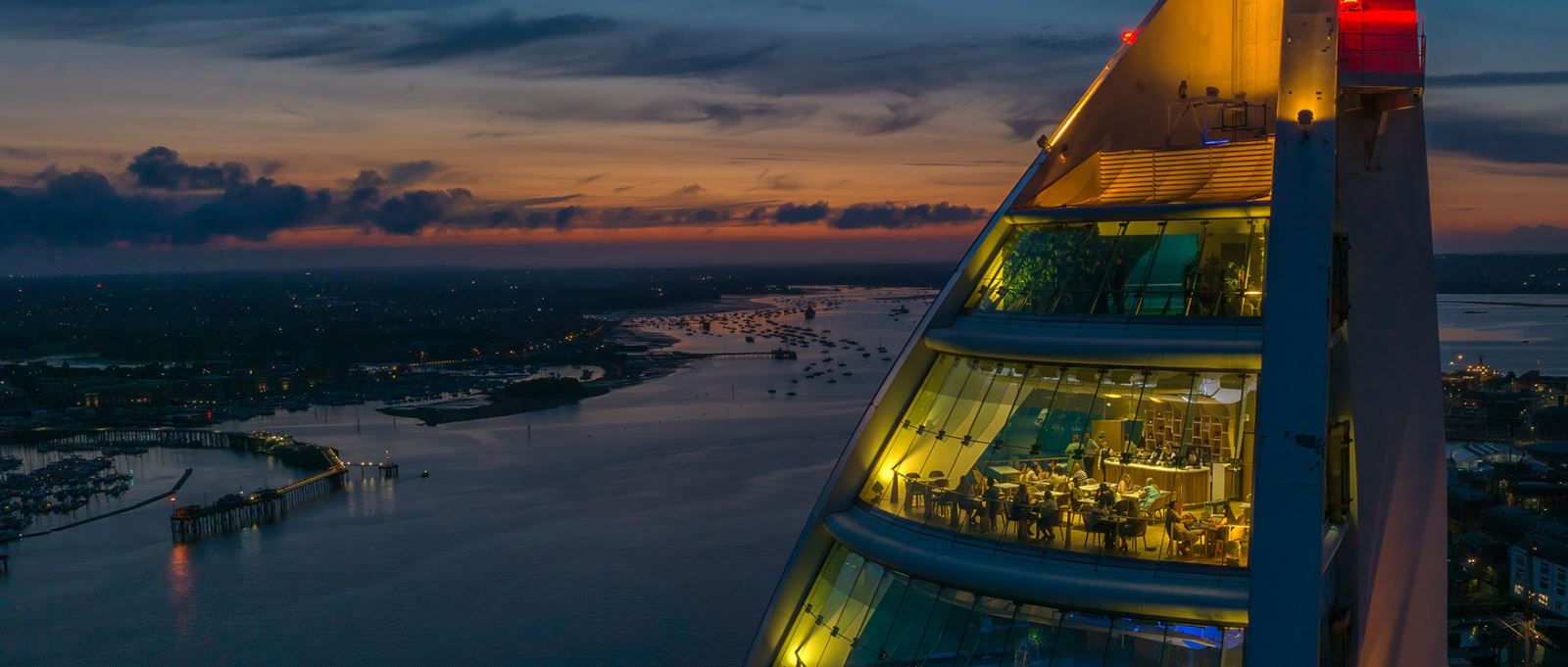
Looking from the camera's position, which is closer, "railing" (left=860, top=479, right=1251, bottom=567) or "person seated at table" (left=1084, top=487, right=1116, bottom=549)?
"railing" (left=860, top=479, right=1251, bottom=567)

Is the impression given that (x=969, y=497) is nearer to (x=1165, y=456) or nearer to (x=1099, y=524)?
(x=1099, y=524)

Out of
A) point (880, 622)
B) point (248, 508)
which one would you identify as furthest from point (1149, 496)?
point (248, 508)

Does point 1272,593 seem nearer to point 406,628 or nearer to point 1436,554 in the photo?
point 1436,554

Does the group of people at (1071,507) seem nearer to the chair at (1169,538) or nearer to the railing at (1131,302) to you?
the chair at (1169,538)

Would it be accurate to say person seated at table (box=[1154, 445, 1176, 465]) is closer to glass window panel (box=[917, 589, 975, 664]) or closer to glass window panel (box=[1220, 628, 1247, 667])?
glass window panel (box=[1220, 628, 1247, 667])

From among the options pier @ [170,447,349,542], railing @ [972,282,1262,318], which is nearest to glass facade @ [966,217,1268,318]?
railing @ [972,282,1262,318]

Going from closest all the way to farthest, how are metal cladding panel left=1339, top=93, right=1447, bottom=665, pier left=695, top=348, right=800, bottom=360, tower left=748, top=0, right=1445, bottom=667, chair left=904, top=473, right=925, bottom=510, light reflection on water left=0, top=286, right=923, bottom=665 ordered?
1. tower left=748, top=0, right=1445, bottom=667
2. chair left=904, top=473, right=925, bottom=510
3. metal cladding panel left=1339, top=93, right=1447, bottom=665
4. light reflection on water left=0, top=286, right=923, bottom=665
5. pier left=695, top=348, right=800, bottom=360

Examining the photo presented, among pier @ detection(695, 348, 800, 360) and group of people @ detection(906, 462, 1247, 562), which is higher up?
group of people @ detection(906, 462, 1247, 562)
